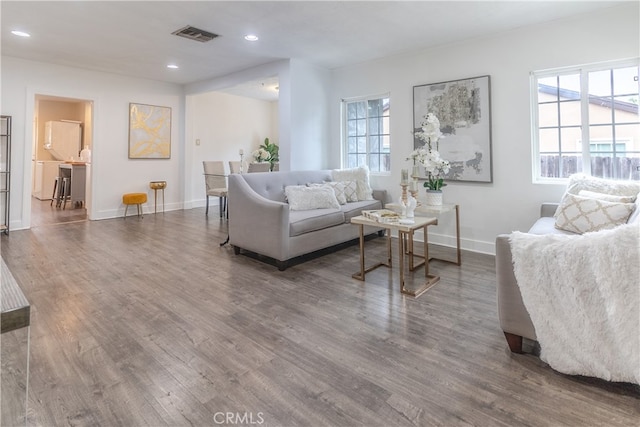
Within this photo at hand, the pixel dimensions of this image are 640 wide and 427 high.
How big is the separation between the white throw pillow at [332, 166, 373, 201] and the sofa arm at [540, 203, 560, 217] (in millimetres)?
2018

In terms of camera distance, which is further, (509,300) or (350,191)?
(350,191)

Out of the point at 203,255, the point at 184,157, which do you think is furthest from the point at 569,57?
the point at 184,157

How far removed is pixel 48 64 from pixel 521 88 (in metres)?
6.61

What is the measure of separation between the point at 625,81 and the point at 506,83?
1.02 m

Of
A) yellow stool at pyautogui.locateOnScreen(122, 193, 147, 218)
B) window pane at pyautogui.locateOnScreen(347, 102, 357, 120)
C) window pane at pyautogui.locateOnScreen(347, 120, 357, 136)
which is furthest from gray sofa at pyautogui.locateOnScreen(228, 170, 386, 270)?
yellow stool at pyautogui.locateOnScreen(122, 193, 147, 218)

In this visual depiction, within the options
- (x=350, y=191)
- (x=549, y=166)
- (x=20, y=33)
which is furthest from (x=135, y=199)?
(x=549, y=166)

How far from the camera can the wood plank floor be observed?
58.1 inches

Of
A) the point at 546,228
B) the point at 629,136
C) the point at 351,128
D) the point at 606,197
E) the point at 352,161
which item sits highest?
the point at 351,128

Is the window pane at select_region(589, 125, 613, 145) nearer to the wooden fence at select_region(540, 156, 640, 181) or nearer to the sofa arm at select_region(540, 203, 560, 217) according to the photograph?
the wooden fence at select_region(540, 156, 640, 181)

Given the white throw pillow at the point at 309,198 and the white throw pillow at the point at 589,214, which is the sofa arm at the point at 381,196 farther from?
the white throw pillow at the point at 589,214

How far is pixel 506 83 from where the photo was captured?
3852 mm

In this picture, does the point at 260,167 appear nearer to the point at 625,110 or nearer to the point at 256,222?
the point at 256,222

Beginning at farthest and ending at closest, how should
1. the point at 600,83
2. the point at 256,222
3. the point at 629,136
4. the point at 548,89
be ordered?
the point at 548,89, the point at 256,222, the point at 600,83, the point at 629,136

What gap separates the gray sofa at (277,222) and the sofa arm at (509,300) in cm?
198
